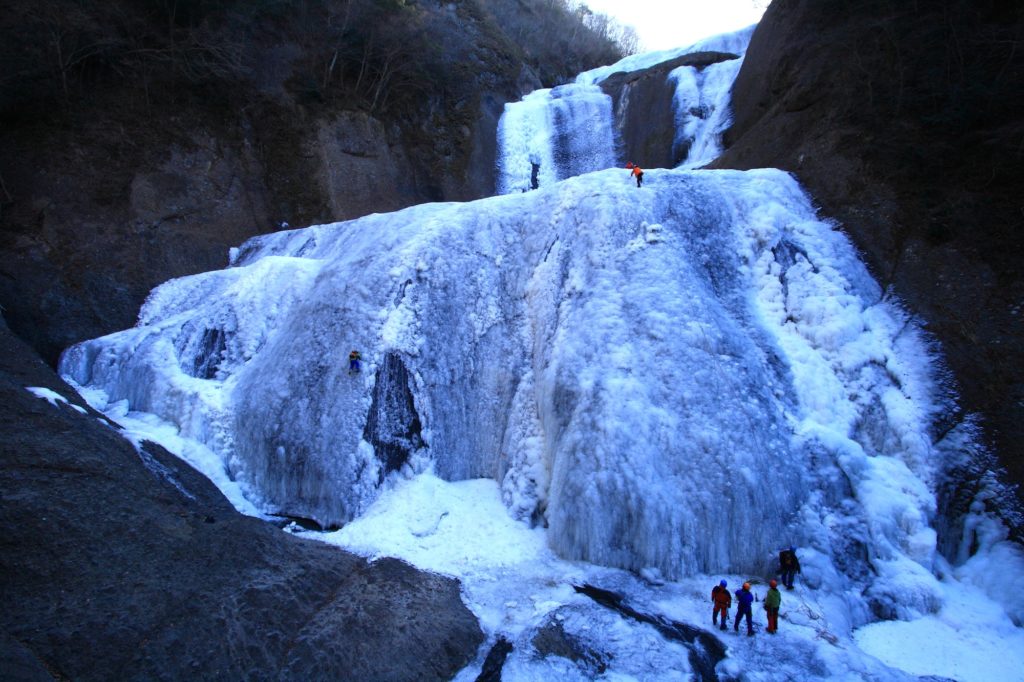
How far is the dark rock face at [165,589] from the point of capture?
6957mm

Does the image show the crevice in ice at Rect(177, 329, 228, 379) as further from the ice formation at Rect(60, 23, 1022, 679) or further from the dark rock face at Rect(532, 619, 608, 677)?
the dark rock face at Rect(532, 619, 608, 677)

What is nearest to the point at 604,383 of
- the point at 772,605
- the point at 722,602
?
the point at 722,602

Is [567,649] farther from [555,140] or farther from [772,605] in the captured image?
[555,140]

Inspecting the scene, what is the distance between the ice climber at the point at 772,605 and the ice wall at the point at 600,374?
1.44 m

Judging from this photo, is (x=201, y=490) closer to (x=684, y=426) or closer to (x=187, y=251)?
(x=684, y=426)

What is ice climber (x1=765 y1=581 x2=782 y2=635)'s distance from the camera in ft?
30.1

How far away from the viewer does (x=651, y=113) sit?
2922 cm

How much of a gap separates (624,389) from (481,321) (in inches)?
186

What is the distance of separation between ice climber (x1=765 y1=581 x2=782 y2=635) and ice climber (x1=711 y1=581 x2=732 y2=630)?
57 cm

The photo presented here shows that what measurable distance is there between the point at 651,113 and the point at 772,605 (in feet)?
83.9

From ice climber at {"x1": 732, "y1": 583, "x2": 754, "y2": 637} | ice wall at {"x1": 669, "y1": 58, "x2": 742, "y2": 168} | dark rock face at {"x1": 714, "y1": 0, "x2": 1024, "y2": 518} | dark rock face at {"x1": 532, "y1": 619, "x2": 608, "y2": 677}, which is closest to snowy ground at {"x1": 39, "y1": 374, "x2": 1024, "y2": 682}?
dark rock face at {"x1": 532, "y1": 619, "x2": 608, "y2": 677}

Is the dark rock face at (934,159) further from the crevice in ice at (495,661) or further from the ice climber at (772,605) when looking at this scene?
the crevice in ice at (495,661)

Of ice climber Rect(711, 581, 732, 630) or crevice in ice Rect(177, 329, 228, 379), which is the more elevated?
crevice in ice Rect(177, 329, 228, 379)

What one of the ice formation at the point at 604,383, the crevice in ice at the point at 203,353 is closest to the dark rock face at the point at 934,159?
the ice formation at the point at 604,383
